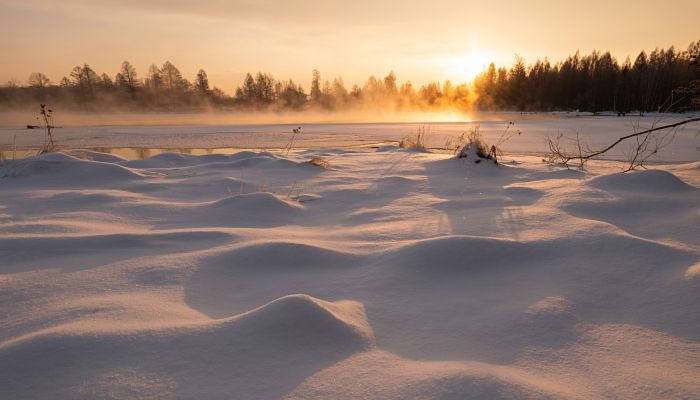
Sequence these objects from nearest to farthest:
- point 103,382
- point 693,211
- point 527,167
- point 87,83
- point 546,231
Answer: point 103,382 < point 546,231 < point 693,211 < point 527,167 < point 87,83

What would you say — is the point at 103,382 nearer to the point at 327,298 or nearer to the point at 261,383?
the point at 261,383

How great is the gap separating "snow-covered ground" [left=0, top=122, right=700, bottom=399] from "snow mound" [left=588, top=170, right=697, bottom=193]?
0.04 metres

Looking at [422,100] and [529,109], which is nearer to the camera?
[529,109]

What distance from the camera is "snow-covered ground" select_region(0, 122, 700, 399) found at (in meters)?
0.98

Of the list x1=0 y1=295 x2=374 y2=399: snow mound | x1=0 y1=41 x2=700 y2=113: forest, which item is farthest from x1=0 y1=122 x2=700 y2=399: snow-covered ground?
x1=0 y1=41 x2=700 y2=113: forest

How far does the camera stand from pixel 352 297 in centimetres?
151

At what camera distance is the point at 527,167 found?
4859 millimetres

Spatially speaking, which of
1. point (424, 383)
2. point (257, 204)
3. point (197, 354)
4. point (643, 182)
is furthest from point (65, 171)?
point (643, 182)

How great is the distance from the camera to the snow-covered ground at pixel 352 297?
98cm

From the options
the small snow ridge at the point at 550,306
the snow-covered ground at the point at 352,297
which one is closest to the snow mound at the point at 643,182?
the snow-covered ground at the point at 352,297

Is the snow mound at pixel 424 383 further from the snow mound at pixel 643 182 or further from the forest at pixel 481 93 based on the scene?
the forest at pixel 481 93

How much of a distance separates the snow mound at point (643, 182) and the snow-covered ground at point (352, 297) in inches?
1.4

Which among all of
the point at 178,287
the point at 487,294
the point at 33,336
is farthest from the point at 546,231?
the point at 33,336

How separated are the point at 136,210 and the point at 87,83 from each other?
6166 centimetres
